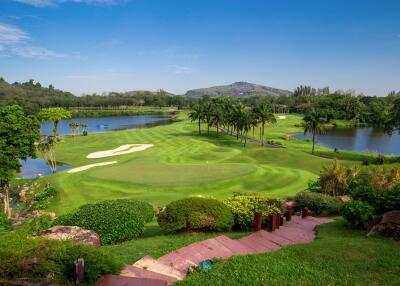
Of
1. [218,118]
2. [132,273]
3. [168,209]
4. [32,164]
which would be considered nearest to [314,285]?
[132,273]

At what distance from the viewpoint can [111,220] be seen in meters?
14.1

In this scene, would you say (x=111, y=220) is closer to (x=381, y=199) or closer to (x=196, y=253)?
(x=196, y=253)

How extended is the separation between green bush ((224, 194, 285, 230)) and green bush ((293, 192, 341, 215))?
5.11 meters

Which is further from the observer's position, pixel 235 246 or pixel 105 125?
pixel 105 125

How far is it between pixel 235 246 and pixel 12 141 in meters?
28.6

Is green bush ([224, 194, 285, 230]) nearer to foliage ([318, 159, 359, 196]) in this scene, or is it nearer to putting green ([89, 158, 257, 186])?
foliage ([318, 159, 359, 196])

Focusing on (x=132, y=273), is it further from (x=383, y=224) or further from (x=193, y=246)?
(x=383, y=224)

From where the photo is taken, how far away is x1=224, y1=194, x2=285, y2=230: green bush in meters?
16.1

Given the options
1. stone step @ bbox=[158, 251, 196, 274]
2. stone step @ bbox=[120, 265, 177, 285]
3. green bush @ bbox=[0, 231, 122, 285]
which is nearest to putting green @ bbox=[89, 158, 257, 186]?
stone step @ bbox=[158, 251, 196, 274]

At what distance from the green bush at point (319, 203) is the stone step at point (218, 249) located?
37.2 feet

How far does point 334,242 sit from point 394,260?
7.39ft

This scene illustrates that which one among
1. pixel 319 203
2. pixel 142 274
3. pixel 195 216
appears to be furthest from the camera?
pixel 319 203

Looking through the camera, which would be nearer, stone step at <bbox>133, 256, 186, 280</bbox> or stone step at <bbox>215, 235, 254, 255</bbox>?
stone step at <bbox>133, 256, 186, 280</bbox>

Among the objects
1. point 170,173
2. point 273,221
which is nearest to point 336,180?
point 273,221
